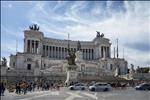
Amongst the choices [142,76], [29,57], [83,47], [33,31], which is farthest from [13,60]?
[142,76]

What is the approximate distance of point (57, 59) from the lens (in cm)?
9325

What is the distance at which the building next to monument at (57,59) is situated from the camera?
6675cm

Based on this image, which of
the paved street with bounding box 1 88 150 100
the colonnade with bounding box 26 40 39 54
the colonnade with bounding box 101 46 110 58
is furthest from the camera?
the colonnade with bounding box 101 46 110 58

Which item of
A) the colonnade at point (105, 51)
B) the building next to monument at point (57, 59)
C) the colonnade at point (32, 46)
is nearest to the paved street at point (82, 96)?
the building next to monument at point (57, 59)

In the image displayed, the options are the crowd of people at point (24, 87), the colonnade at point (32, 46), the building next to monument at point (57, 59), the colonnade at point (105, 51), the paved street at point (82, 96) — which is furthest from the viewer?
the colonnade at point (105, 51)

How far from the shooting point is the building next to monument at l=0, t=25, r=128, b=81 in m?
66.8

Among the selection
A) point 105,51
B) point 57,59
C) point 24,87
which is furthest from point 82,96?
point 105,51

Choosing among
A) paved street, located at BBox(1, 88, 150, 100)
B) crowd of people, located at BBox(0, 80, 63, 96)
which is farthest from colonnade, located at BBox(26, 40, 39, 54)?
paved street, located at BBox(1, 88, 150, 100)

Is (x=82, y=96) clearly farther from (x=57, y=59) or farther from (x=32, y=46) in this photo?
(x=32, y=46)

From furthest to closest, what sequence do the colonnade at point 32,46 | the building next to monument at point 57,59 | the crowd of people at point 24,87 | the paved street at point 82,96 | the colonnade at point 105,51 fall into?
the colonnade at point 105,51 < the colonnade at point 32,46 < the building next to monument at point 57,59 < the crowd of people at point 24,87 < the paved street at point 82,96

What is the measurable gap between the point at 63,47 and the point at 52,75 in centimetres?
3899

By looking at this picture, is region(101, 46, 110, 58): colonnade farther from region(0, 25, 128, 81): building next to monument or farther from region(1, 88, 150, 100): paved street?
region(1, 88, 150, 100): paved street

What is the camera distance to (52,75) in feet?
209

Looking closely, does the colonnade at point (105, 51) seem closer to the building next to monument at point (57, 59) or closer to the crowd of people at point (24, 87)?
the building next to monument at point (57, 59)
